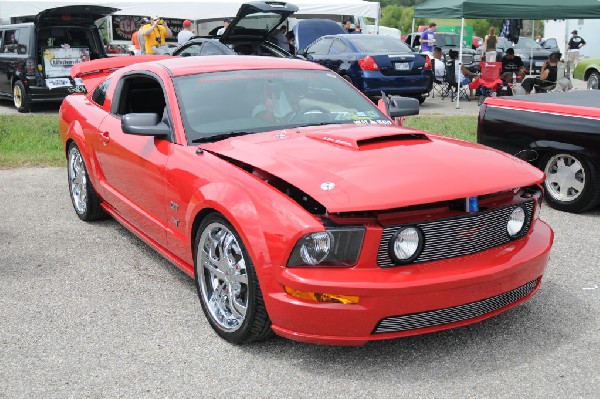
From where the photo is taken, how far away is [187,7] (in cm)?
2072

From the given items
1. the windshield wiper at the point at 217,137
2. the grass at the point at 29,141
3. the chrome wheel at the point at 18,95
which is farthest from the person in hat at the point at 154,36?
the windshield wiper at the point at 217,137

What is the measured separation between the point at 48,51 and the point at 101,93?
8.54 metres

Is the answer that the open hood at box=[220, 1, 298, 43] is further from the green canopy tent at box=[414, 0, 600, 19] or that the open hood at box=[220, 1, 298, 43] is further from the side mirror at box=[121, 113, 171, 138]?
the side mirror at box=[121, 113, 171, 138]

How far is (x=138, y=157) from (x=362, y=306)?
2101 millimetres

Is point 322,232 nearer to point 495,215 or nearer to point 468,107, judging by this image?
point 495,215

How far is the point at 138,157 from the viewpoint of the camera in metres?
4.48

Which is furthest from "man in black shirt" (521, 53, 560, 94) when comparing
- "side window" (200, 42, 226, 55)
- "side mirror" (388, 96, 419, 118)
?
"side mirror" (388, 96, 419, 118)

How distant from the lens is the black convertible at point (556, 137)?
598 centimetres

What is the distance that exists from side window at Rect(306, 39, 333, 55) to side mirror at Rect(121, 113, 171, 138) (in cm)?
1048

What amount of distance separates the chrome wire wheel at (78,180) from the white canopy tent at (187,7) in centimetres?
1324

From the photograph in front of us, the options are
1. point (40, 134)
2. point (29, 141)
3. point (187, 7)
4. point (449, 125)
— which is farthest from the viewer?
point (187, 7)

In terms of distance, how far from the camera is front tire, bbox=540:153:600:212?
6016mm

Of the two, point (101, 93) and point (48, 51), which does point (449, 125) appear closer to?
point (101, 93)

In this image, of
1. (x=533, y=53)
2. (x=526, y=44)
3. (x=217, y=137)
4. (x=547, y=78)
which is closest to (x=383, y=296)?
(x=217, y=137)
